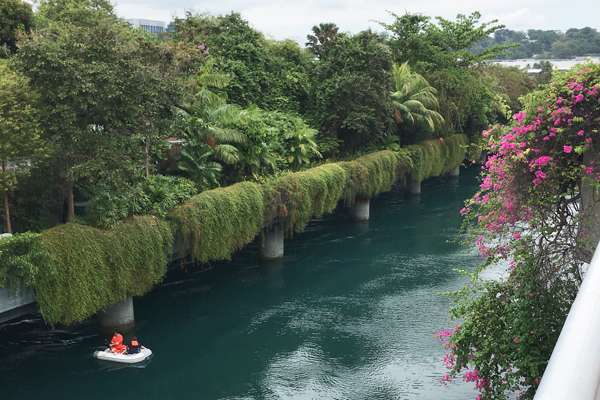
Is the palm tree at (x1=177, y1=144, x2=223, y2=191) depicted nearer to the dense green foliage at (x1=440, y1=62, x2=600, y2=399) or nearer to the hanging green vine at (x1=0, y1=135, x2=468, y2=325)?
the hanging green vine at (x1=0, y1=135, x2=468, y2=325)

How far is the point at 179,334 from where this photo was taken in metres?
15.1

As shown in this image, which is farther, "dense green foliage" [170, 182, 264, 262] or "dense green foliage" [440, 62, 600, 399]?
"dense green foliage" [170, 182, 264, 262]

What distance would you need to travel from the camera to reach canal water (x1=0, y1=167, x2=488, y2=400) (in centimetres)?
1228

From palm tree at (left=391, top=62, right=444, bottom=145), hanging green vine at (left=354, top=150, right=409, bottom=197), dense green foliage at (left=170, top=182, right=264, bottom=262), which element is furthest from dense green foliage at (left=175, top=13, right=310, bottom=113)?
dense green foliage at (left=170, top=182, right=264, bottom=262)

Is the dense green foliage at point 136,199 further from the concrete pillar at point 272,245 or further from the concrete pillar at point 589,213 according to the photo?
the concrete pillar at point 589,213

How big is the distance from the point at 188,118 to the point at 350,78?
10.4 metres

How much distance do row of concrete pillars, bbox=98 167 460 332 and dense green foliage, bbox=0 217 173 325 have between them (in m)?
0.80

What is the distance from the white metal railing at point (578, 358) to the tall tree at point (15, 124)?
41.4 feet

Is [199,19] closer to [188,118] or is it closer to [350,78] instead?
[350,78]

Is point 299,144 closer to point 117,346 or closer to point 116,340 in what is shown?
point 116,340

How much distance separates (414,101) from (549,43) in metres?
114

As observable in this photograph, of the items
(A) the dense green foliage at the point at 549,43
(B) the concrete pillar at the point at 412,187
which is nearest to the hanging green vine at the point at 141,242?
(B) the concrete pillar at the point at 412,187

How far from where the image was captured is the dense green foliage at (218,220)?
49.9 ft

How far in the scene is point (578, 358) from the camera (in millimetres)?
1284
